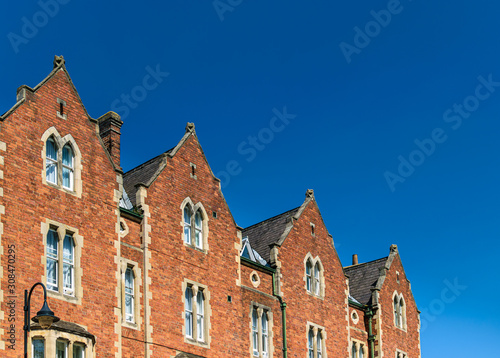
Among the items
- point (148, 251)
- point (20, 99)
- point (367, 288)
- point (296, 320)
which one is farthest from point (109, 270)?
point (367, 288)

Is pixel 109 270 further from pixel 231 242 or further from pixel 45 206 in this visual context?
pixel 231 242

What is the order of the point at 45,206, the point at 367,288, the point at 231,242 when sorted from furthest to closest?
the point at 367,288, the point at 231,242, the point at 45,206

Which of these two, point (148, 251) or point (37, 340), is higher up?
point (148, 251)

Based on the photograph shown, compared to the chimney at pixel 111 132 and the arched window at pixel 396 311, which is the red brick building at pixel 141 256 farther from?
the arched window at pixel 396 311

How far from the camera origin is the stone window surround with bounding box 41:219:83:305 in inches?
1171

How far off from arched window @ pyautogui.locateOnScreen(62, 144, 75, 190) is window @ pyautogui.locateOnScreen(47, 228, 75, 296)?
1.91m

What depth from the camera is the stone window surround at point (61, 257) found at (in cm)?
2975

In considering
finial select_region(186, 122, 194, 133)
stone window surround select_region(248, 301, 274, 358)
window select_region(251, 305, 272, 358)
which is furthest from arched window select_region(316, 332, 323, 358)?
finial select_region(186, 122, 194, 133)

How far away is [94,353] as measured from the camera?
30.2 metres

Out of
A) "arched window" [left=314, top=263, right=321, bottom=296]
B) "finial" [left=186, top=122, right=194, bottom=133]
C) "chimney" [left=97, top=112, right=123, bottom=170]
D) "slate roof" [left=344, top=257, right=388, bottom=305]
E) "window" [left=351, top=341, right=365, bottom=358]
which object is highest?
"finial" [left=186, top=122, right=194, bottom=133]

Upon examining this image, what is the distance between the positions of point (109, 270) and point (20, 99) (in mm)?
6716

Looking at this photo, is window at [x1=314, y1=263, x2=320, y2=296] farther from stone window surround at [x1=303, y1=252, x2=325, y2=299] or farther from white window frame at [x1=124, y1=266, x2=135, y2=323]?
white window frame at [x1=124, y1=266, x2=135, y2=323]

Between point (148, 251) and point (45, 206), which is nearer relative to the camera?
point (45, 206)

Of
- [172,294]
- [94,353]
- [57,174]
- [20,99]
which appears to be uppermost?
[20,99]
